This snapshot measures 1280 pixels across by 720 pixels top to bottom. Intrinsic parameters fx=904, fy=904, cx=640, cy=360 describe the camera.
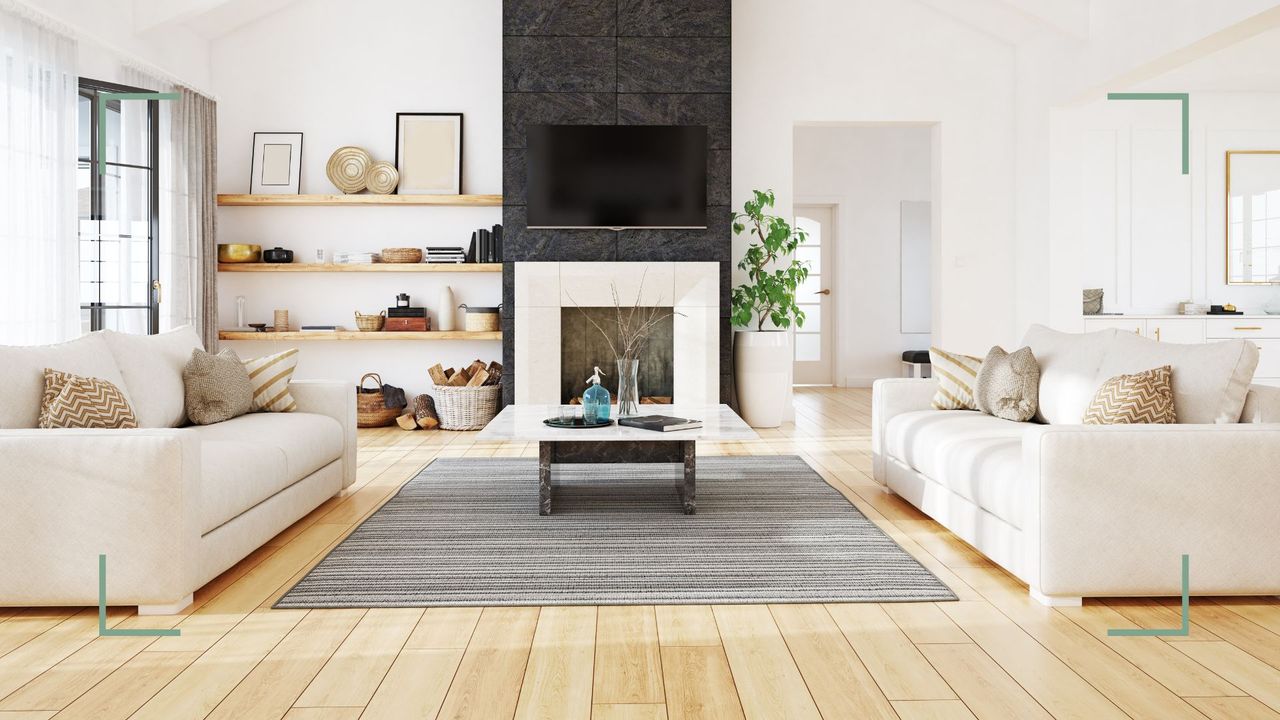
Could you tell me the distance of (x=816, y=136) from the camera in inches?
395

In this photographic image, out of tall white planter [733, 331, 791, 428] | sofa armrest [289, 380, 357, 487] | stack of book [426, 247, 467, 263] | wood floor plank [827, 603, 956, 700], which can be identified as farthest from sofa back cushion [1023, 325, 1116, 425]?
stack of book [426, 247, 467, 263]

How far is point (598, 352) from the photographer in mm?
6527

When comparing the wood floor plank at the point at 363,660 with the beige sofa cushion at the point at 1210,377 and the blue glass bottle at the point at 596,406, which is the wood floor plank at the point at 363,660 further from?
the beige sofa cushion at the point at 1210,377

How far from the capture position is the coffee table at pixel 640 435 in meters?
3.58

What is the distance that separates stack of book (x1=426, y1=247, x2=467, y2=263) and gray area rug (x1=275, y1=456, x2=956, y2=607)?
254 cm

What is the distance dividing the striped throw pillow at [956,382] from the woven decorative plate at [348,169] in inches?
177

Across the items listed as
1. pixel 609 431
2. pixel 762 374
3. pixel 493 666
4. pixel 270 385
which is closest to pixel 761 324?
pixel 762 374

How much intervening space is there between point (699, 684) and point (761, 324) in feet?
16.2

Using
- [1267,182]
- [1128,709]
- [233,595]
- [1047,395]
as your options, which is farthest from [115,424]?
[1267,182]

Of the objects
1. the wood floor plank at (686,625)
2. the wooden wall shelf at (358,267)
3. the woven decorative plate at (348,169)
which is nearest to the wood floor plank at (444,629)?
the wood floor plank at (686,625)

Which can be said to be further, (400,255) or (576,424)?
(400,255)

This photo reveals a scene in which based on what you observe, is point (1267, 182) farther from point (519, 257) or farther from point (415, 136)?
point (415, 136)

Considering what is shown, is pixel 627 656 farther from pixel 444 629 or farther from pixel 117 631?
pixel 117 631

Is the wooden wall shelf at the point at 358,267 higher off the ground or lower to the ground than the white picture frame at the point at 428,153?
lower
